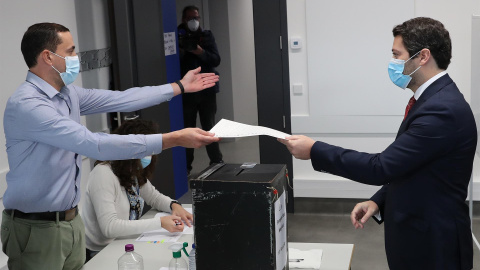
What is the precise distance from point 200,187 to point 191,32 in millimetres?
4467

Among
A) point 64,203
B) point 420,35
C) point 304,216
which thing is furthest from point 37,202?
point 304,216

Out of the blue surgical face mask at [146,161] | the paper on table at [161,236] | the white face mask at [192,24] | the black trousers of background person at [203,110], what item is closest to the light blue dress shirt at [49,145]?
the paper on table at [161,236]

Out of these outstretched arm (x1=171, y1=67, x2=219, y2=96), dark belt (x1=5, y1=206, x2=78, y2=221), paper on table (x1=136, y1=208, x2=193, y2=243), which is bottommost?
paper on table (x1=136, y1=208, x2=193, y2=243)

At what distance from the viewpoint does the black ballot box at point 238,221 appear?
77.3 inches

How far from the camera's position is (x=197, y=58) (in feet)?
21.1

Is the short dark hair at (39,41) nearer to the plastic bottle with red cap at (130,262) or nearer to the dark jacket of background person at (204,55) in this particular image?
the plastic bottle with red cap at (130,262)

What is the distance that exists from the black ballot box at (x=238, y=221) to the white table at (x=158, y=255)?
0.74 metres

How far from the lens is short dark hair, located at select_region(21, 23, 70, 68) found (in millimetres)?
2785

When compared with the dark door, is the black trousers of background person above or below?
below

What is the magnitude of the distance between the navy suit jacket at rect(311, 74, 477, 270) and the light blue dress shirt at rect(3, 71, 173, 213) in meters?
0.82

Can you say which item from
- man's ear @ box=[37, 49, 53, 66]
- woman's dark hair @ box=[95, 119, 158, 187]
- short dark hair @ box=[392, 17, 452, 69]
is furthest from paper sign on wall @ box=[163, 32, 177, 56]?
short dark hair @ box=[392, 17, 452, 69]

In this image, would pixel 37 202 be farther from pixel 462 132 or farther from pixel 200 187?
pixel 462 132

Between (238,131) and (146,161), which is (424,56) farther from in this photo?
(146,161)

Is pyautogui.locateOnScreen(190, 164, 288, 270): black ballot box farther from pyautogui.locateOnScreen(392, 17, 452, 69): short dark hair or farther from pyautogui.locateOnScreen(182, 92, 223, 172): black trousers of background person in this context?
pyautogui.locateOnScreen(182, 92, 223, 172): black trousers of background person
